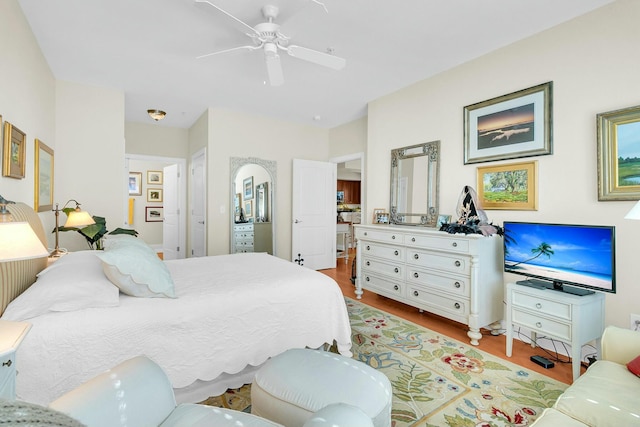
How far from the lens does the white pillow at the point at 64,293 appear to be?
1440mm

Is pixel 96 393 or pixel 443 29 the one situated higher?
pixel 443 29

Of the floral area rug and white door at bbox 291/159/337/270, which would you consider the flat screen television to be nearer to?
the floral area rug

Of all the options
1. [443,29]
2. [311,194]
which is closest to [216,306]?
[443,29]

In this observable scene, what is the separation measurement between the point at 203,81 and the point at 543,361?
4466mm

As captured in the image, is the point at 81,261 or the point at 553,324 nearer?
the point at 81,261

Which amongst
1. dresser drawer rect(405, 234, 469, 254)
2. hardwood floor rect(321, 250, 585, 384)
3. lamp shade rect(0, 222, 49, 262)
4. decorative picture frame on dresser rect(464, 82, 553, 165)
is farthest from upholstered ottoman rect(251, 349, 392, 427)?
decorative picture frame on dresser rect(464, 82, 553, 165)

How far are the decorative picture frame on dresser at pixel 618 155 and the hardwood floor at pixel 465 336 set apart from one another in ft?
4.39

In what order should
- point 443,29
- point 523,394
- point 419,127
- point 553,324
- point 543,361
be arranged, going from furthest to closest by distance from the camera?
point 419,127, point 443,29, point 543,361, point 553,324, point 523,394

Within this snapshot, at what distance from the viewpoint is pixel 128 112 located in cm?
493

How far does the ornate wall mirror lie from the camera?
3.59 m

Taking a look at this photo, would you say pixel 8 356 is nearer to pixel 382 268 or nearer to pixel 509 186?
pixel 382 268

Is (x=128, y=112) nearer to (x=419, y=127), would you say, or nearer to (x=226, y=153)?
(x=226, y=153)

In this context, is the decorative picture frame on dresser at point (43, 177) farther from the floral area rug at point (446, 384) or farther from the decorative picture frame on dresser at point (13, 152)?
the floral area rug at point (446, 384)

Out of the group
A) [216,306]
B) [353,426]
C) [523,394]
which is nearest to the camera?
[353,426]
